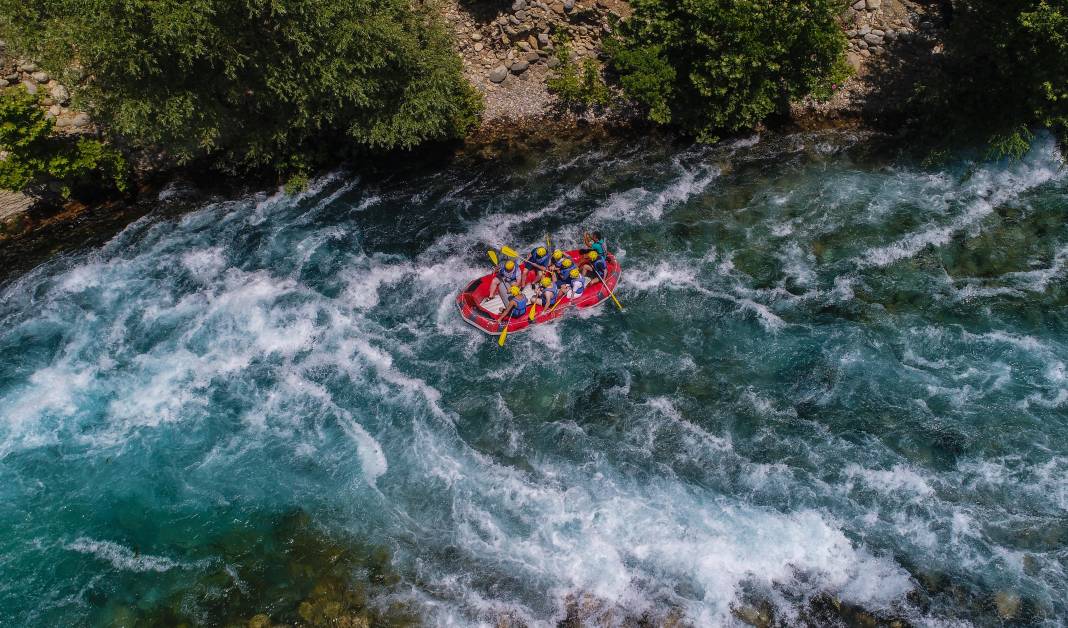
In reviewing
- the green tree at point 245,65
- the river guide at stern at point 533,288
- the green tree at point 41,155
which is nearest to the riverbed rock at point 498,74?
the green tree at point 245,65

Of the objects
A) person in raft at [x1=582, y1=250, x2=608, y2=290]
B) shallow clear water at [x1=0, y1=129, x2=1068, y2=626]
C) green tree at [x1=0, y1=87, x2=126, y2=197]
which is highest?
green tree at [x1=0, y1=87, x2=126, y2=197]

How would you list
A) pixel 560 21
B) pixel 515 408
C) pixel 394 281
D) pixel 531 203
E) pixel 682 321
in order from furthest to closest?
1. pixel 560 21
2. pixel 531 203
3. pixel 394 281
4. pixel 682 321
5. pixel 515 408

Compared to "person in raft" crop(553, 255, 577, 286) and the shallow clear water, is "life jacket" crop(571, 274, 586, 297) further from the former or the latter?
the shallow clear water

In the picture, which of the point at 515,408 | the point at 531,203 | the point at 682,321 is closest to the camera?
the point at 515,408

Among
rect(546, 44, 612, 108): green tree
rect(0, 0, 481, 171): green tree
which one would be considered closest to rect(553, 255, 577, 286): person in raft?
rect(0, 0, 481, 171): green tree

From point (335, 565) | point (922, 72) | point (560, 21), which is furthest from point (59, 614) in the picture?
point (922, 72)

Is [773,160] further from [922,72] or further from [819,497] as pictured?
[819,497]

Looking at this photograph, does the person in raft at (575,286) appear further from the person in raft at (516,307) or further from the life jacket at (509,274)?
the life jacket at (509,274)
